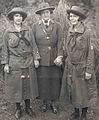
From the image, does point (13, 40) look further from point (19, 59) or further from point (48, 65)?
point (48, 65)

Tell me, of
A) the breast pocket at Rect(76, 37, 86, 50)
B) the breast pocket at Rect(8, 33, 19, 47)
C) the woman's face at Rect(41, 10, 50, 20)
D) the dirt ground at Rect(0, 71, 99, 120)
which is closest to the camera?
the breast pocket at Rect(76, 37, 86, 50)

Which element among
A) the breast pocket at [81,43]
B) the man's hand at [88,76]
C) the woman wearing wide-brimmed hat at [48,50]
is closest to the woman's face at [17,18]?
the woman wearing wide-brimmed hat at [48,50]

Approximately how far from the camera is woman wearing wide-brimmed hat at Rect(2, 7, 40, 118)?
13.7ft

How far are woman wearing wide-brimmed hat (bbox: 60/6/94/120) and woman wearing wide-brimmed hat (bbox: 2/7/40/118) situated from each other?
67 centimetres

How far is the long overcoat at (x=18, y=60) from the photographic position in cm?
418

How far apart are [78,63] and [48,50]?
2.22ft

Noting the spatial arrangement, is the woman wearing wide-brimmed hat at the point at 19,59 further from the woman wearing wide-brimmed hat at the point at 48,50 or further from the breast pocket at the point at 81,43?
the breast pocket at the point at 81,43

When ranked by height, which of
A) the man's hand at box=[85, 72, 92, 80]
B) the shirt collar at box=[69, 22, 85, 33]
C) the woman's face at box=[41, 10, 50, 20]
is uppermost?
the woman's face at box=[41, 10, 50, 20]

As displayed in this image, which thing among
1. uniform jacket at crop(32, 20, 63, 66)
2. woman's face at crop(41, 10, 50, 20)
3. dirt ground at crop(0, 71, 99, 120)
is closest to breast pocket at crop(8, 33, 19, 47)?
uniform jacket at crop(32, 20, 63, 66)

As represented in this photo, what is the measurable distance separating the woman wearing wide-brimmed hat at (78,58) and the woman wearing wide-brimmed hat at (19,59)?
0.67 meters

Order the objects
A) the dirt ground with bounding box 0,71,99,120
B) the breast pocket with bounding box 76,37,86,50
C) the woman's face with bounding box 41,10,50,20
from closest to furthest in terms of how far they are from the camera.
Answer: the breast pocket with bounding box 76,37,86,50, the woman's face with bounding box 41,10,50,20, the dirt ground with bounding box 0,71,99,120

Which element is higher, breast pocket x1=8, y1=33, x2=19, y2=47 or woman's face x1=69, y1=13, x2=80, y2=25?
woman's face x1=69, y1=13, x2=80, y2=25

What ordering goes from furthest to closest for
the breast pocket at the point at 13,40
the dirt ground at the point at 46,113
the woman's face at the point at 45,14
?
the dirt ground at the point at 46,113 < the woman's face at the point at 45,14 < the breast pocket at the point at 13,40

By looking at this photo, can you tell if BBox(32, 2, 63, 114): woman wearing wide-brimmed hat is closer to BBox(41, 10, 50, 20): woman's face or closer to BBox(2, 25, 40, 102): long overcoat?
BBox(41, 10, 50, 20): woman's face
